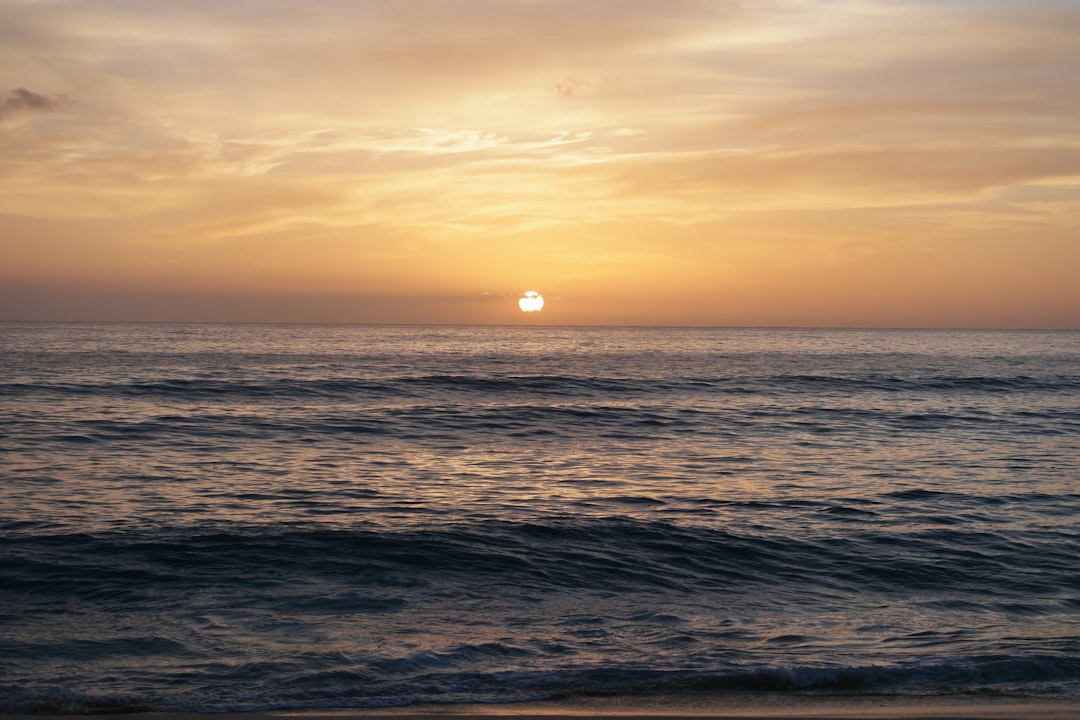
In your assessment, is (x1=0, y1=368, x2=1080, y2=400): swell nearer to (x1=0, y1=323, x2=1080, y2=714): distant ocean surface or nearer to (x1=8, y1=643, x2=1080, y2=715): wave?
(x1=0, y1=323, x2=1080, y2=714): distant ocean surface

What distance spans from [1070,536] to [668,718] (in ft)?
32.7

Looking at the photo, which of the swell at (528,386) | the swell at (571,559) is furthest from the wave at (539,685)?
the swell at (528,386)

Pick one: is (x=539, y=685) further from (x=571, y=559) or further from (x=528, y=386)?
(x=528, y=386)

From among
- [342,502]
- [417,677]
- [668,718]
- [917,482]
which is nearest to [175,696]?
[417,677]

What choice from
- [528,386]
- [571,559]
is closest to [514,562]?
[571,559]

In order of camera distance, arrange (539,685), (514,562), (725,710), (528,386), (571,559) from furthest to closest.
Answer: (528,386), (571,559), (514,562), (539,685), (725,710)

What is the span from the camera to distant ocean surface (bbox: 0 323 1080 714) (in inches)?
294

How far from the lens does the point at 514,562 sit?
11.3 m

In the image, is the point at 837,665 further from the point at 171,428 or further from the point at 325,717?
the point at 171,428

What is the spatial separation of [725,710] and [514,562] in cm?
511

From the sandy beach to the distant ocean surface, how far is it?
260 mm

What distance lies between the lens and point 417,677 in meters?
7.37

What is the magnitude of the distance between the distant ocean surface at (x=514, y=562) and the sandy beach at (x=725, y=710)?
0.85 ft

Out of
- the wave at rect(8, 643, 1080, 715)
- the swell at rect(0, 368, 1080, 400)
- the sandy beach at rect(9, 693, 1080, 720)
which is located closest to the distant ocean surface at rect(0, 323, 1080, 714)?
the wave at rect(8, 643, 1080, 715)
